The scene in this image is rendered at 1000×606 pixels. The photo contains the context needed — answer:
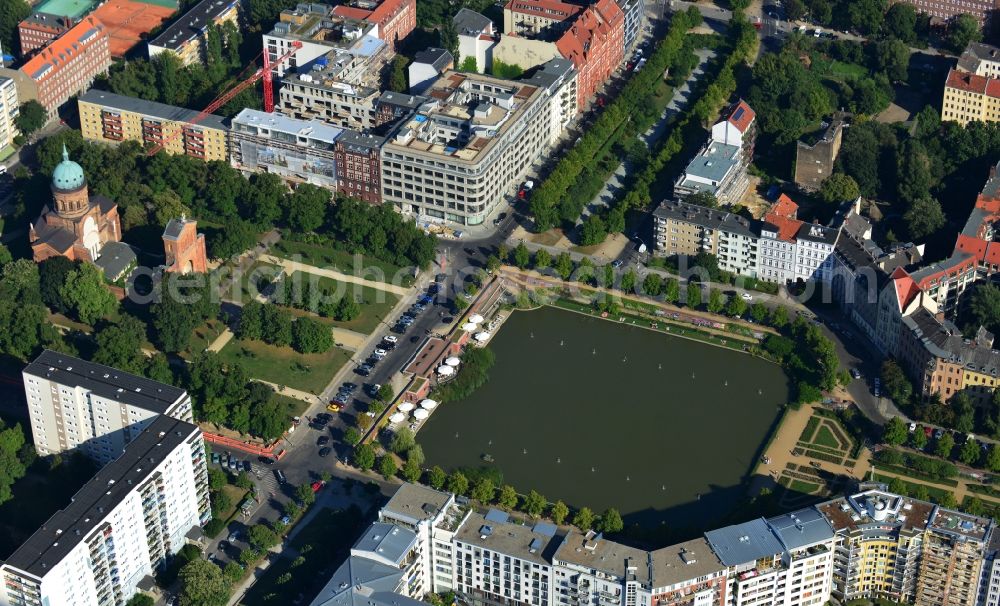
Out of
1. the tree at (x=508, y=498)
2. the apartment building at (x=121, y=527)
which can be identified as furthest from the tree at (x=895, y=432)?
the apartment building at (x=121, y=527)

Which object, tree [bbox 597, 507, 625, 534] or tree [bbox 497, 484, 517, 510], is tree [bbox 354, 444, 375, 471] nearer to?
tree [bbox 497, 484, 517, 510]

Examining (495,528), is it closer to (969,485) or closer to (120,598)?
(120,598)

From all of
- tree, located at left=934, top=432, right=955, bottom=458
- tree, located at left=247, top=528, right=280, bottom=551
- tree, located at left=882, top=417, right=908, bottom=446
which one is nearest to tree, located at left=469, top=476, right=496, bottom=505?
tree, located at left=247, top=528, right=280, bottom=551

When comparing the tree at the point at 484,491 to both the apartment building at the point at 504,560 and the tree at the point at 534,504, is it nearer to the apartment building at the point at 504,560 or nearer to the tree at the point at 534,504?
the tree at the point at 534,504

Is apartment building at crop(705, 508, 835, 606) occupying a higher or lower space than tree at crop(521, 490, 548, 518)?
higher

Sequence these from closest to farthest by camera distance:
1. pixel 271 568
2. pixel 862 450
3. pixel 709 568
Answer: pixel 709 568 < pixel 271 568 < pixel 862 450

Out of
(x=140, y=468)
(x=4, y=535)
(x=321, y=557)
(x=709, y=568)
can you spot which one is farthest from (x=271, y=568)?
(x=709, y=568)
